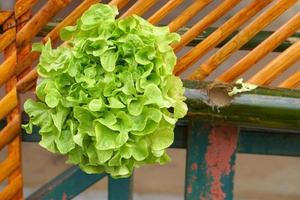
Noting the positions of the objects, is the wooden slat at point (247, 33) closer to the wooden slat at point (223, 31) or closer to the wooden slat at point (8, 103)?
the wooden slat at point (223, 31)

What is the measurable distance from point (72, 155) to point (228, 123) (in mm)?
302

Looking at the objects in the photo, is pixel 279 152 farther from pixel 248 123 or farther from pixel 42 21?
pixel 42 21

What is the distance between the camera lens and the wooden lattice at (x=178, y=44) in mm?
1099

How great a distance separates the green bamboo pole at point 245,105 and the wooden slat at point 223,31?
0.17 meters

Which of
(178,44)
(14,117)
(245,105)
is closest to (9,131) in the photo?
(14,117)

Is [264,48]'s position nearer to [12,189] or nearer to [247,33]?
[247,33]

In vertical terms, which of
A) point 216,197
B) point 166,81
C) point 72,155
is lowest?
point 216,197

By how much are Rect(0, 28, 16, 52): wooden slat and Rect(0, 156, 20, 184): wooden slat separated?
24 centimetres

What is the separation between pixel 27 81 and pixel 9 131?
0.11 metres

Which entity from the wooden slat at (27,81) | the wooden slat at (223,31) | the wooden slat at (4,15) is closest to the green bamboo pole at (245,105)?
the wooden slat at (223,31)

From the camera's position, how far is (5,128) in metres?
1.20

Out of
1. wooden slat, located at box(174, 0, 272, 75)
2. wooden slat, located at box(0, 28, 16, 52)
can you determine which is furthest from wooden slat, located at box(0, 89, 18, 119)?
Answer: wooden slat, located at box(174, 0, 272, 75)

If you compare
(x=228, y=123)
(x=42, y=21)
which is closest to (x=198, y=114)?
(x=228, y=123)

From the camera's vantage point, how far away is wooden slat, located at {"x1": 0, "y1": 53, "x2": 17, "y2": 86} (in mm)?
1194
